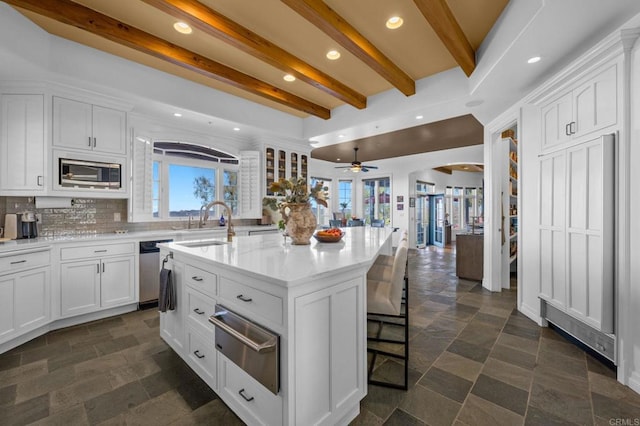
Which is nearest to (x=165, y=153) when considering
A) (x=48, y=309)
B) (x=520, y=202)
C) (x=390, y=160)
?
(x=48, y=309)

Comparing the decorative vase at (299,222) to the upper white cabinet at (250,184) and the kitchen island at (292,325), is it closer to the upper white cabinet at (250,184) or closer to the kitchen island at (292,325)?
the kitchen island at (292,325)

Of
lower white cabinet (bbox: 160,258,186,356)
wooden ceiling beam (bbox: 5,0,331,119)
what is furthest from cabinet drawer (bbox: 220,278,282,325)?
wooden ceiling beam (bbox: 5,0,331,119)

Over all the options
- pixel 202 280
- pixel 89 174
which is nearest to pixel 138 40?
pixel 89 174

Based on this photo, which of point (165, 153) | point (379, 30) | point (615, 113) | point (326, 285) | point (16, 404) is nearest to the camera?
point (326, 285)

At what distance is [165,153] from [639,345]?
5437 mm

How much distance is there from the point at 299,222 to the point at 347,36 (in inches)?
66.8

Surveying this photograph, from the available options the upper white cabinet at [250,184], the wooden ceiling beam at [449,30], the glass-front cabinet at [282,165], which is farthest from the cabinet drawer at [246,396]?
the glass-front cabinet at [282,165]

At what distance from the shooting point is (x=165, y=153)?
422 cm

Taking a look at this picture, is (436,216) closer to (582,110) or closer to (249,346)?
(582,110)

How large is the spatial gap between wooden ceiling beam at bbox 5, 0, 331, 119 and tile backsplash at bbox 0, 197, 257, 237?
2026 millimetres

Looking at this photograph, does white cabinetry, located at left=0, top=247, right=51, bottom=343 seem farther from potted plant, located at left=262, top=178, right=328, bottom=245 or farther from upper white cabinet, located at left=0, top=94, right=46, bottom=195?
potted plant, located at left=262, top=178, right=328, bottom=245

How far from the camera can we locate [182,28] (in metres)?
2.54

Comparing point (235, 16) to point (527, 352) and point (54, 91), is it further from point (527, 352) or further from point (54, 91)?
point (527, 352)

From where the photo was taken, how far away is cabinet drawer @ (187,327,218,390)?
1.81 metres
